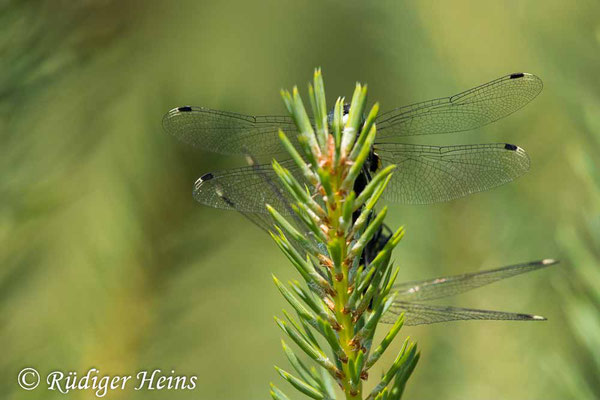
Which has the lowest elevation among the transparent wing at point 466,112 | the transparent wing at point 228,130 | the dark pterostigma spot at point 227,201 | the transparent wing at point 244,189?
the dark pterostigma spot at point 227,201

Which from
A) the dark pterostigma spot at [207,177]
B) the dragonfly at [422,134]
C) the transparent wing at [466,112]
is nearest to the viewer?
the dark pterostigma spot at [207,177]

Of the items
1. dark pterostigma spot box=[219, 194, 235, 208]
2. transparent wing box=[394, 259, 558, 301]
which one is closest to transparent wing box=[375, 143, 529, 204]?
transparent wing box=[394, 259, 558, 301]

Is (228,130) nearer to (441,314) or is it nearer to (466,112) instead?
(466,112)

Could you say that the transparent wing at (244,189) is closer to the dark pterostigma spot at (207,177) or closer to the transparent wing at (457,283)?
the dark pterostigma spot at (207,177)

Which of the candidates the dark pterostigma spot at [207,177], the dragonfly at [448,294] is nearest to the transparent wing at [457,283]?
the dragonfly at [448,294]

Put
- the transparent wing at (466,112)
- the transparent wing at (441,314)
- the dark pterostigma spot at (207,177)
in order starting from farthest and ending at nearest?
the transparent wing at (466,112)
the dark pterostigma spot at (207,177)
the transparent wing at (441,314)

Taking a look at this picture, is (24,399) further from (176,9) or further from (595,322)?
(176,9)

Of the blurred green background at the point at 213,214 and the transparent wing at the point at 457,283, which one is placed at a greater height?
the blurred green background at the point at 213,214

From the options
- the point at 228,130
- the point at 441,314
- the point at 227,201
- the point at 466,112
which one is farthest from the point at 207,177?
the point at 466,112

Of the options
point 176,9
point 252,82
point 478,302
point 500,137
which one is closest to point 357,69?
point 252,82
